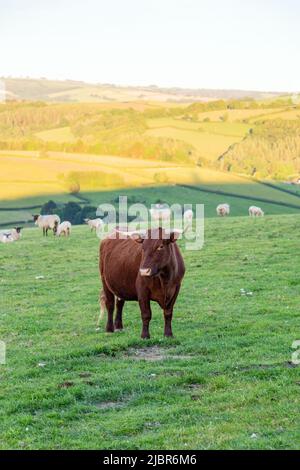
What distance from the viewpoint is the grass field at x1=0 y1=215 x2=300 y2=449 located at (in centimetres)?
898

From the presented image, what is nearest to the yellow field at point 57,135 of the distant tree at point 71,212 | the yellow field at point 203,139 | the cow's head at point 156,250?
the yellow field at point 203,139

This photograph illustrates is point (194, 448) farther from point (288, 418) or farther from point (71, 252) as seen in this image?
point (71, 252)

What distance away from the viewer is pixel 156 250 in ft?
45.8

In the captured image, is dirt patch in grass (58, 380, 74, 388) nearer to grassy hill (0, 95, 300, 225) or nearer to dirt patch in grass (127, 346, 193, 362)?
dirt patch in grass (127, 346, 193, 362)

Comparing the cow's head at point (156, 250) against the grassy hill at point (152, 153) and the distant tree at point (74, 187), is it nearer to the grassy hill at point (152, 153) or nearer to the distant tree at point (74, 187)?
the grassy hill at point (152, 153)

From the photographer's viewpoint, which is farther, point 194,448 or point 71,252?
point 71,252

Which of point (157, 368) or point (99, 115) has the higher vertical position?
point (99, 115)

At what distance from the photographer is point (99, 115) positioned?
118 m

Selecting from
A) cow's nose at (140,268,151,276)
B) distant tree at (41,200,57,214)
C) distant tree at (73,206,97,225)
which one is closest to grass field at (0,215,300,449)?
cow's nose at (140,268,151,276)

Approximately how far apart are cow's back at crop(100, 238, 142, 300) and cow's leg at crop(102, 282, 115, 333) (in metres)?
0.21

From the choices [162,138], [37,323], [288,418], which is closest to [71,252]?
[37,323]

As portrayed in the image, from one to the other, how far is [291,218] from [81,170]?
134 feet

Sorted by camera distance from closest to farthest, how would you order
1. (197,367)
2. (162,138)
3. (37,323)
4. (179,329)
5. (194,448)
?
(194,448)
(197,367)
(179,329)
(37,323)
(162,138)

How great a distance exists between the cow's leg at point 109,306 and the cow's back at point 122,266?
214 millimetres
